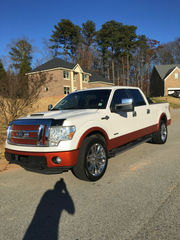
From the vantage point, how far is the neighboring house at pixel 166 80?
46.6 m

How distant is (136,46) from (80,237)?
5341cm

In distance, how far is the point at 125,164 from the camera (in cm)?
485

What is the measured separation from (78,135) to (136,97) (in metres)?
2.86

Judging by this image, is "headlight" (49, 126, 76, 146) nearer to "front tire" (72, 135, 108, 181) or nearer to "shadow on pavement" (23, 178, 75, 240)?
"front tire" (72, 135, 108, 181)

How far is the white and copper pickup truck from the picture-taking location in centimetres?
344

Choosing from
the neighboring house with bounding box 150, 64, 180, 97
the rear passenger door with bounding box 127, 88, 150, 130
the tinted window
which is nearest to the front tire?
the tinted window

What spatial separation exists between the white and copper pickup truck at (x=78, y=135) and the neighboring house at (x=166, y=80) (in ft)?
149

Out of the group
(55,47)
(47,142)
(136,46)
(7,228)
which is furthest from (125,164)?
(136,46)

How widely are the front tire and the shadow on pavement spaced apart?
1.46ft

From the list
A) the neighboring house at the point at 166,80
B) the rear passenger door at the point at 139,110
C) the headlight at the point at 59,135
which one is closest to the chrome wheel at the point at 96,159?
the headlight at the point at 59,135

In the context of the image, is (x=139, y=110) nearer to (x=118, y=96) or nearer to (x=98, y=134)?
(x=118, y=96)

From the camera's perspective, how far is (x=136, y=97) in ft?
18.9

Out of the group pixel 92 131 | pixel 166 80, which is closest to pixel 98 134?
pixel 92 131

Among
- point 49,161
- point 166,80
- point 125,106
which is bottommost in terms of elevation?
point 49,161
